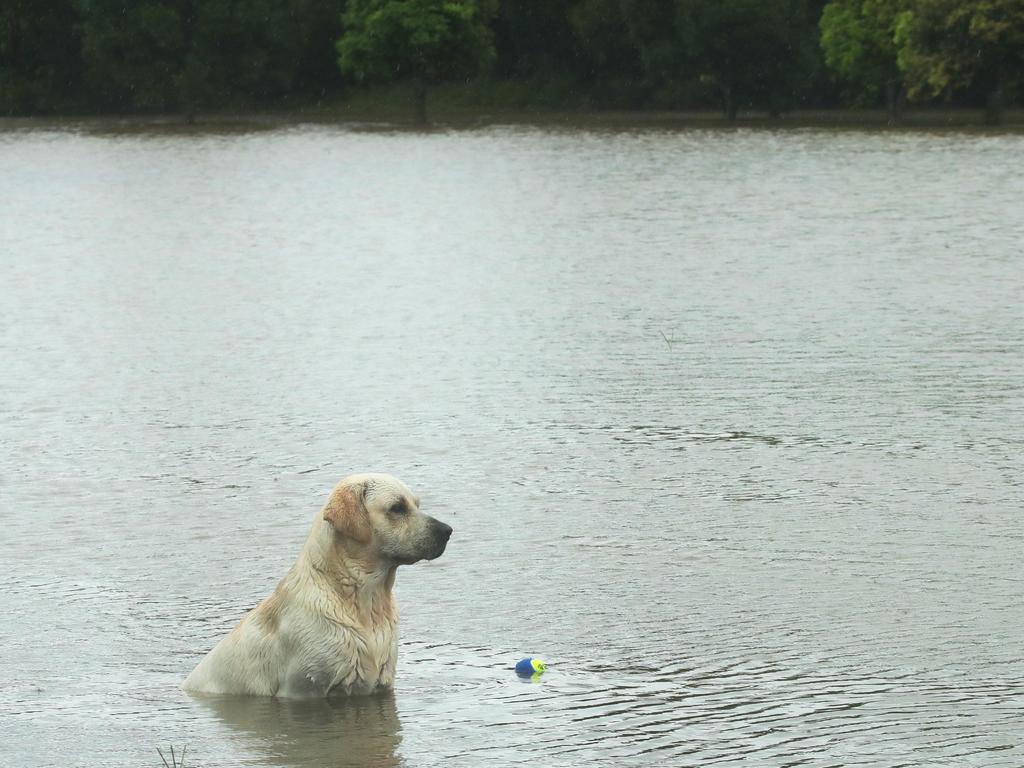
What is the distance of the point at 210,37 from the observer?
9706 centimetres

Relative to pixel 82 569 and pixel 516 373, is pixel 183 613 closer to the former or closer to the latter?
pixel 82 569

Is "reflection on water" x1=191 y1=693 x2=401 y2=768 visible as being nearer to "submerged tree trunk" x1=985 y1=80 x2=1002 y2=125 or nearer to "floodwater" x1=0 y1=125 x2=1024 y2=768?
"floodwater" x1=0 y1=125 x2=1024 y2=768

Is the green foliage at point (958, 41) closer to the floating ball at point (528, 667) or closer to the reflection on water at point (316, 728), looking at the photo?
the floating ball at point (528, 667)

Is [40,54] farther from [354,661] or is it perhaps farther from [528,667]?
[354,661]

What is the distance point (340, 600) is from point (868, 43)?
73.2m

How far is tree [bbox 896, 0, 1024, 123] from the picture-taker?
6944cm

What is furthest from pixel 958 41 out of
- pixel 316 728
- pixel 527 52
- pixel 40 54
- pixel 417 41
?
pixel 316 728

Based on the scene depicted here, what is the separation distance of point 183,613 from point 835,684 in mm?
3346

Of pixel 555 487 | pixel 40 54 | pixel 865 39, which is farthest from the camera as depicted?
pixel 40 54

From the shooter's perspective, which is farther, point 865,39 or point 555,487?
point 865,39

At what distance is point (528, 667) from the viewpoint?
8133 millimetres

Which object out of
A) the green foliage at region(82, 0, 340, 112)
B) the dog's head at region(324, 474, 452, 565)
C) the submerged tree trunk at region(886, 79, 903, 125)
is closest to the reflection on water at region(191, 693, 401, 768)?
the dog's head at region(324, 474, 452, 565)

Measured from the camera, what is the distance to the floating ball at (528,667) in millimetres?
8133

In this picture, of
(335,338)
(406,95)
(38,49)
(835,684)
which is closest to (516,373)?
(335,338)
